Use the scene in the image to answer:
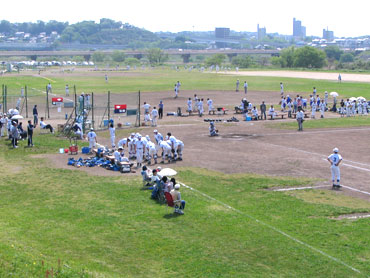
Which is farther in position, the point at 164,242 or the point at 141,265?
the point at 164,242

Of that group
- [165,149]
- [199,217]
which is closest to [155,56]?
[165,149]

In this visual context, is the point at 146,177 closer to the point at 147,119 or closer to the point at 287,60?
the point at 147,119

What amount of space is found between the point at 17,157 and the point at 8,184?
21.8 feet

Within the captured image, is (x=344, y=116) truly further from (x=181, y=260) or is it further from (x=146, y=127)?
(x=181, y=260)

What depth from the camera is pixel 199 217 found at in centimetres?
1967

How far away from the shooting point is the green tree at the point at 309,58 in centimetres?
14662

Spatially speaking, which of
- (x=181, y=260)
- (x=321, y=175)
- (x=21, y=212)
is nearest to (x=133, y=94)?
(x=321, y=175)

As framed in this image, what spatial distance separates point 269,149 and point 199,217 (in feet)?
49.8

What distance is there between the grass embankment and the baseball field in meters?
9.24

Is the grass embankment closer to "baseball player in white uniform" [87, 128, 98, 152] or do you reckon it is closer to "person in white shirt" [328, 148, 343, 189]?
"baseball player in white uniform" [87, 128, 98, 152]

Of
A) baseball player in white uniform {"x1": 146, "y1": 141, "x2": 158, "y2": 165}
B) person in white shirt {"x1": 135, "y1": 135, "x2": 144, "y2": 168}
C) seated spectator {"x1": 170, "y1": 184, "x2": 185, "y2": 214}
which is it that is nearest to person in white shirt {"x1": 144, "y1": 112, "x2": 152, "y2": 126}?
baseball player in white uniform {"x1": 146, "y1": 141, "x2": 158, "y2": 165}

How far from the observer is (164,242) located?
1720cm

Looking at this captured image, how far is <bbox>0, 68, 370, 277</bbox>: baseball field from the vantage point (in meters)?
15.4

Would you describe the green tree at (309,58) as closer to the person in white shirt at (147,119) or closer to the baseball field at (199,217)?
the person in white shirt at (147,119)
